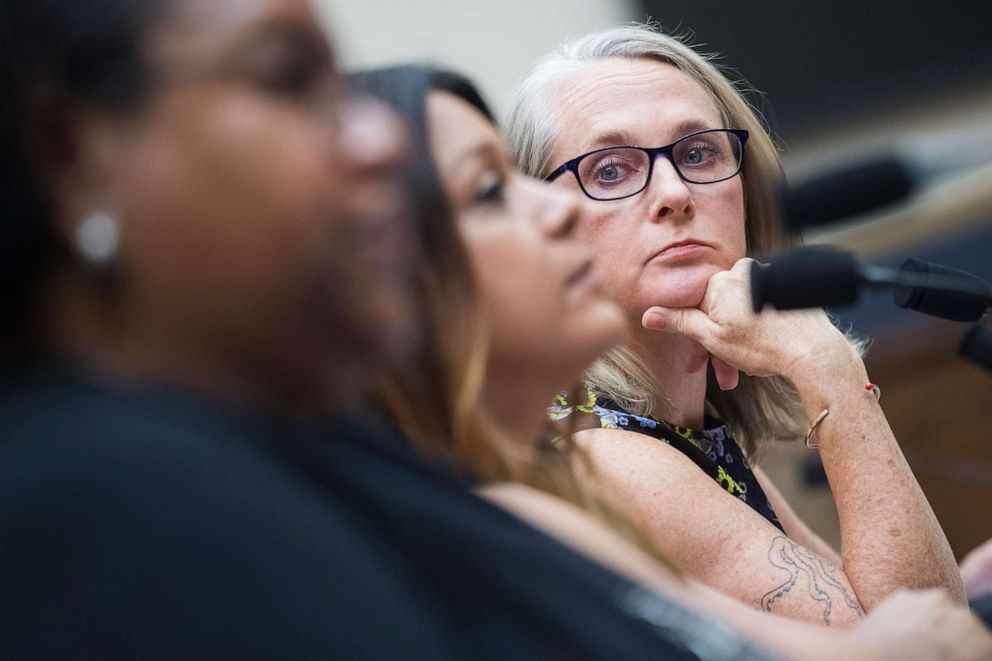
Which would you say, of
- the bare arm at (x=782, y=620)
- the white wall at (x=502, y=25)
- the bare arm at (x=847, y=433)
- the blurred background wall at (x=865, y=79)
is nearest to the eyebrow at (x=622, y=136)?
the bare arm at (x=847, y=433)

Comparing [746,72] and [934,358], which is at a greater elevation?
[746,72]

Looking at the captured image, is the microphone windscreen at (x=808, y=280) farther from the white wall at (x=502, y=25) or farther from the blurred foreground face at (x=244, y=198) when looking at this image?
the white wall at (x=502, y=25)

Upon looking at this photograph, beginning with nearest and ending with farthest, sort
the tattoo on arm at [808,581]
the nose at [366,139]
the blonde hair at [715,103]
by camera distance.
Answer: the nose at [366,139] < the tattoo on arm at [808,581] < the blonde hair at [715,103]

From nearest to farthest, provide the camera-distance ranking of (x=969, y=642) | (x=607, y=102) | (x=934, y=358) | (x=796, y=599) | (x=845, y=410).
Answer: (x=969, y=642)
(x=796, y=599)
(x=845, y=410)
(x=607, y=102)
(x=934, y=358)

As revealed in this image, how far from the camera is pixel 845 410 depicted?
4.24ft

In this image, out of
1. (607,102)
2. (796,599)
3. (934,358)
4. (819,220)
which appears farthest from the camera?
(934,358)

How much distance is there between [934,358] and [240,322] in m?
2.68

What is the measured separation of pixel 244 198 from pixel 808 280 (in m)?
0.51

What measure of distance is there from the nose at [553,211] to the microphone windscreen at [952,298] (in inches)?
11.7

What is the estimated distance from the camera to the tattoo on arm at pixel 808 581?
114cm

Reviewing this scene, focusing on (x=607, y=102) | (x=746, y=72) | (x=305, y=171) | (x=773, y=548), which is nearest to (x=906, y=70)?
(x=746, y=72)

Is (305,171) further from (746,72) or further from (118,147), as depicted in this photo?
(746,72)

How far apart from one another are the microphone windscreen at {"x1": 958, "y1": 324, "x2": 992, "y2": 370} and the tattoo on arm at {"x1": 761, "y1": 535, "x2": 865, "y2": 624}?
269mm

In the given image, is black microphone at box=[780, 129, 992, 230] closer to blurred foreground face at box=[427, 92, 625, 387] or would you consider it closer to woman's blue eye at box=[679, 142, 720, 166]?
blurred foreground face at box=[427, 92, 625, 387]
